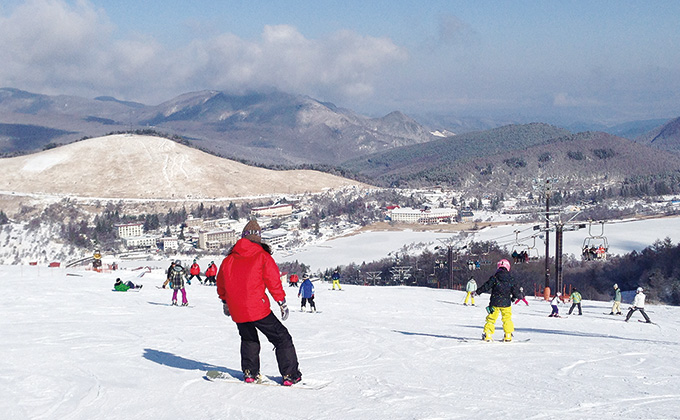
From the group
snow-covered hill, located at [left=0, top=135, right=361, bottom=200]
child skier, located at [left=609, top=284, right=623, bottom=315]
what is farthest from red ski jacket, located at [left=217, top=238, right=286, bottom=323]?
snow-covered hill, located at [left=0, top=135, right=361, bottom=200]

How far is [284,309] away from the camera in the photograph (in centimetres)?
716

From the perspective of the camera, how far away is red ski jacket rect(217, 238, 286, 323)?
6.99 metres

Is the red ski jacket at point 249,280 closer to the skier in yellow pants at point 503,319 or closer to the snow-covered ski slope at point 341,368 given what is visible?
the snow-covered ski slope at point 341,368

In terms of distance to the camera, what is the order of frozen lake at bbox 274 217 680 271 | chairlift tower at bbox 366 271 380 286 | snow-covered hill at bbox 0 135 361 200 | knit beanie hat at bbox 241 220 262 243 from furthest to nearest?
snow-covered hill at bbox 0 135 361 200 → frozen lake at bbox 274 217 680 271 → chairlift tower at bbox 366 271 380 286 → knit beanie hat at bbox 241 220 262 243

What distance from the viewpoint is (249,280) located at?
276 inches

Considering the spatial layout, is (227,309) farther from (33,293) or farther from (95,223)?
(95,223)

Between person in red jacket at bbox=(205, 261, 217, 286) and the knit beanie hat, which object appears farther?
person in red jacket at bbox=(205, 261, 217, 286)

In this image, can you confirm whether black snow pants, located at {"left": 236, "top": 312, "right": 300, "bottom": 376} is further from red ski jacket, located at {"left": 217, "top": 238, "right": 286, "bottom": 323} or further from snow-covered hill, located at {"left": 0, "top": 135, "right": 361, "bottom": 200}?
snow-covered hill, located at {"left": 0, "top": 135, "right": 361, "bottom": 200}

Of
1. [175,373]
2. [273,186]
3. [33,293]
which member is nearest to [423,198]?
[273,186]

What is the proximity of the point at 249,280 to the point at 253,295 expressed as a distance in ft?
0.58

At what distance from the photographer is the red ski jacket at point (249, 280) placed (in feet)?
22.9

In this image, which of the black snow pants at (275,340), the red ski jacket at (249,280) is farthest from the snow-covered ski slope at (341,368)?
the red ski jacket at (249,280)

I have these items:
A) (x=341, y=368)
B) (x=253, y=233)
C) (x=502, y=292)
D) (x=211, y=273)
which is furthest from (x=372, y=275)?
(x=253, y=233)

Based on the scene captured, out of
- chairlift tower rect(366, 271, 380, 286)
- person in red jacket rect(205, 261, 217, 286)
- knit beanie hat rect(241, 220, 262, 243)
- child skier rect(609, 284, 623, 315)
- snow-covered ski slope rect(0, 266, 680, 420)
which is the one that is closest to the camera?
snow-covered ski slope rect(0, 266, 680, 420)
